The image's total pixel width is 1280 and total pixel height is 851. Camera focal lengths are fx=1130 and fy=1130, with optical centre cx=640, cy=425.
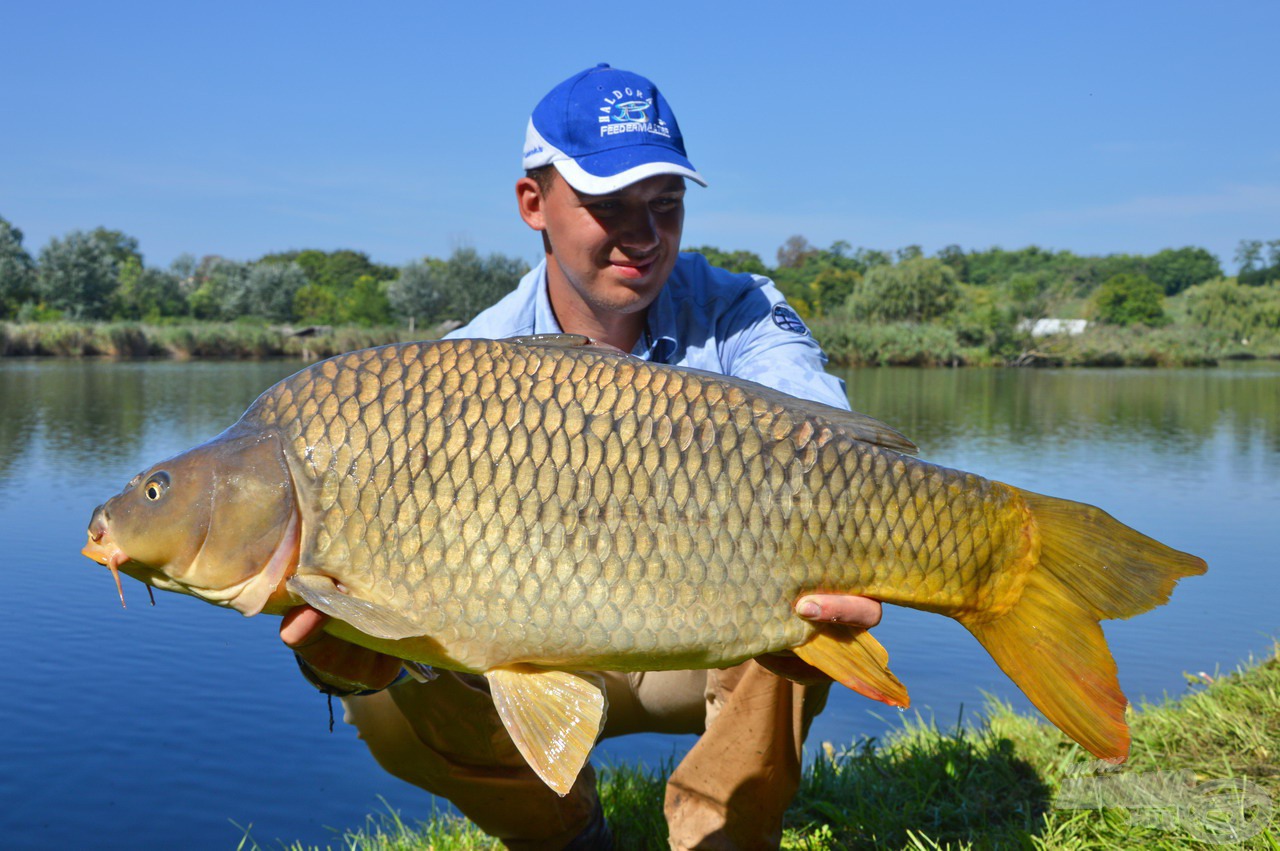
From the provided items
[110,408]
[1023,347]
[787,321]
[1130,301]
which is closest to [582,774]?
[787,321]

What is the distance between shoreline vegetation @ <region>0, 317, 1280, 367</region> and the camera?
945 inches

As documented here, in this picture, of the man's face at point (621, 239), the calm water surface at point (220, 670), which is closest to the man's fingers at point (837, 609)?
the man's face at point (621, 239)

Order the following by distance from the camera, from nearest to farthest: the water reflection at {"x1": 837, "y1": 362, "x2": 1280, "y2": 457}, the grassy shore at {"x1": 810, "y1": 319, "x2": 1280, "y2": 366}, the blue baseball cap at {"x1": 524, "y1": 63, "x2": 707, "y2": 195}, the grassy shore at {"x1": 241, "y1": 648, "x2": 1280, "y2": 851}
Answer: the grassy shore at {"x1": 241, "y1": 648, "x2": 1280, "y2": 851} → the blue baseball cap at {"x1": 524, "y1": 63, "x2": 707, "y2": 195} → the water reflection at {"x1": 837, "y1": 362, "x2": 1280, "y2": 457} → the grassy shore at {"x1": 810, "y1": 319, "x2": 1280, "y2": 366}

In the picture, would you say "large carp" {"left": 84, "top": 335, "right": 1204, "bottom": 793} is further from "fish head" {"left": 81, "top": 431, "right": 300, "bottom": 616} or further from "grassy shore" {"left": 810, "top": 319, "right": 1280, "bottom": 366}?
"grassy shore" {"left": 810, "top": 319, "right": 1280, "bottom": 366}

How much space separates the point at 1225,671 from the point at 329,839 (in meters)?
2.85

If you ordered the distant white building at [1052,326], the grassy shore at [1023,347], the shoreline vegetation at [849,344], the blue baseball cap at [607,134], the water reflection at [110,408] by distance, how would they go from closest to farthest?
Result: the blue baseball cap at [607,134] → the water reflection at [110,408] → the shoreline vegetation at [849,344] → the grassy shore at [1023,347] → the distant white building at [1052,326]

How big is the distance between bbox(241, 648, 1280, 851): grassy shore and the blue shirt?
0.86 meters

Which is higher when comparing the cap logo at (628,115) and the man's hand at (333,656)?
the cap logo at (628,115)

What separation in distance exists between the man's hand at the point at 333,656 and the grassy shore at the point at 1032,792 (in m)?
0.63

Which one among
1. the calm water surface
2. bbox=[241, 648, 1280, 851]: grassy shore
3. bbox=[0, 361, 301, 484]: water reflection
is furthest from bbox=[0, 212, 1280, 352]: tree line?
bbox=[241, 648, 1280, 851]: grassy shore

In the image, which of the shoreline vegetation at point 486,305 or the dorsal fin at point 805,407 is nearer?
the dorsal fin at point 805,407

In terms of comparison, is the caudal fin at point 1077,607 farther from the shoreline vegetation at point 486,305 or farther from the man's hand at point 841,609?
the shoreline vegetation at point 486,305

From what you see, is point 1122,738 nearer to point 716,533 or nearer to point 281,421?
point 716,533

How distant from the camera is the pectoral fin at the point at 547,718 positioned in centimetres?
138
